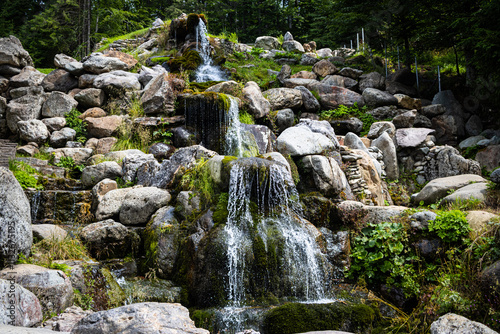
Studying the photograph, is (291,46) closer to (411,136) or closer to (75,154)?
(411,136)

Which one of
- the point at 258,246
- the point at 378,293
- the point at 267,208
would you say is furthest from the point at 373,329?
the point at 267,208

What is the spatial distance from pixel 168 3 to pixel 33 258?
30407 mm

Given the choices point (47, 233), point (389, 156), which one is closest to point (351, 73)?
point (389, 156)

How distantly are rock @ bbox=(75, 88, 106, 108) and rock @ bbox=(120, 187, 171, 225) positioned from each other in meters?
6.98

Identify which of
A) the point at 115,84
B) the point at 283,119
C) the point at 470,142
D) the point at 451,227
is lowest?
the point at 451,227

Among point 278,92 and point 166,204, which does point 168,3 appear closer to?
point 278,92

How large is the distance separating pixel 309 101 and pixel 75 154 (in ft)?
29.8

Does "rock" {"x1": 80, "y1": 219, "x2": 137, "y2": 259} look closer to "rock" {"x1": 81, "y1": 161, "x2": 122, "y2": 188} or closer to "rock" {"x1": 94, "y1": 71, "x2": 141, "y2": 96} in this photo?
"rock" {"x1": 81, "y1": 161, "x2": 122, "y2": 188}

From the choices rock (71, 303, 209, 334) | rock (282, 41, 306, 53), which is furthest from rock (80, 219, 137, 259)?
rock (282, 41, 306, 53)

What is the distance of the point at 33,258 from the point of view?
19.0 feet

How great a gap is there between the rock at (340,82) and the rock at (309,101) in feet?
6.39

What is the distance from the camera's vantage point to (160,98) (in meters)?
12.3

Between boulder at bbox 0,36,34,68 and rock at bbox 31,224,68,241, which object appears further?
boulder at bbox 0,36,34,68

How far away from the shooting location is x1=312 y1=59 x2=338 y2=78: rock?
691 inches
